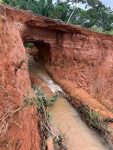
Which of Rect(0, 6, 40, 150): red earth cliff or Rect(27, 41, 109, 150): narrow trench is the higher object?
Rect(0, 6, 40, 150): red earth cliff

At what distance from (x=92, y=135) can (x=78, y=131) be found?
0.46 meters

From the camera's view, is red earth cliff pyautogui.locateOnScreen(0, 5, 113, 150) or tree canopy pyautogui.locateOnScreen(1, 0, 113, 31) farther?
tree canopy pyautogui.locateOnScreen(1, 0, 113, 31)

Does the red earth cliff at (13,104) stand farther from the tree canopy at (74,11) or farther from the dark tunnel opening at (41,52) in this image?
the tree canopy at (74,11)

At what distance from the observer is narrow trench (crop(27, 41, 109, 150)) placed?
34.5 ft

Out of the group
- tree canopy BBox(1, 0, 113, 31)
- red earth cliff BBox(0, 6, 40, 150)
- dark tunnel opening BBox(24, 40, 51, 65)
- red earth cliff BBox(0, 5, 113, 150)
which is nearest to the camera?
red earth cliff BBox(0, 6, 40, 150)

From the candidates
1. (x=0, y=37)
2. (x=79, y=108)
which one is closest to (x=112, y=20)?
(x=79, y=108)

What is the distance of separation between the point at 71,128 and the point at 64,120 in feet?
1.52

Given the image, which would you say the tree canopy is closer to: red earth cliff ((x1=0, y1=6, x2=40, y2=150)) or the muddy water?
the muddy water

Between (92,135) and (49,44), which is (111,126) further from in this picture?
(49,44)

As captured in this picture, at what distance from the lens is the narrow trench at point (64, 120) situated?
10508 mm

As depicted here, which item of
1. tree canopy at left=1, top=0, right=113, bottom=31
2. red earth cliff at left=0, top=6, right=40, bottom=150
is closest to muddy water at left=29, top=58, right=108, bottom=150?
red earth cliff at left=0, top=6, right=40, bottom=150

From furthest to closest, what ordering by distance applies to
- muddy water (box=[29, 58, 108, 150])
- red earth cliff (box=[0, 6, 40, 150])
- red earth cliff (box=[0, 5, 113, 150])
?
red earth cliff (box=[0, 5, 113, 150])
muddy water (box=[29, 58, 108, 150])
red earth cliff (box=[0, 6, 40, 150])

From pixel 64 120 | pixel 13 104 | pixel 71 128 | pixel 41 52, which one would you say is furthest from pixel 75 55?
pixel 13 104

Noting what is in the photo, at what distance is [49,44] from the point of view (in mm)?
14195
